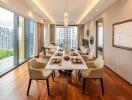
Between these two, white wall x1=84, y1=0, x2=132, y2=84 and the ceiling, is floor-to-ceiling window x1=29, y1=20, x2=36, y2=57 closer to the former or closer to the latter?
the ceiling

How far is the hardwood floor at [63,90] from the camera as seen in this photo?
3512mm

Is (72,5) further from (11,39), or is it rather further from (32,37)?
(32,37)

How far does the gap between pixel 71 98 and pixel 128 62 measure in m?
2.06

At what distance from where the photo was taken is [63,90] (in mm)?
3951

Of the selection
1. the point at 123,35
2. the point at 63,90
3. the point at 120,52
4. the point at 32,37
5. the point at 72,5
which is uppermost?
the point at 72,5

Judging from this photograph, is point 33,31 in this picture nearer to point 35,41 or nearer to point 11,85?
point 35,41

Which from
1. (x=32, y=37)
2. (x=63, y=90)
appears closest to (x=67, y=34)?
(x=32, y=37)

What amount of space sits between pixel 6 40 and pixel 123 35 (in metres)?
4.09

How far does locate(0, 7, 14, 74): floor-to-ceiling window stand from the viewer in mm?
5707

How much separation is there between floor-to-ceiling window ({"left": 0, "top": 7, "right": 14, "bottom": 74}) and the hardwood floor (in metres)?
1.10

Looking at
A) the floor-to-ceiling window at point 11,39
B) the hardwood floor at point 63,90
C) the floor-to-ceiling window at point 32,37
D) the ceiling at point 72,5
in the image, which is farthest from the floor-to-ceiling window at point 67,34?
the hardwood floor at point 63,90

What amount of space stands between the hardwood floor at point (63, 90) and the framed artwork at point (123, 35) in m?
1.09

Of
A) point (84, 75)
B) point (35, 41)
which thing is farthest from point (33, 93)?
point (35, 41)

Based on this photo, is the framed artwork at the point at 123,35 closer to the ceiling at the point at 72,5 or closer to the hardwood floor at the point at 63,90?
the ceiling at the point at 72,5
